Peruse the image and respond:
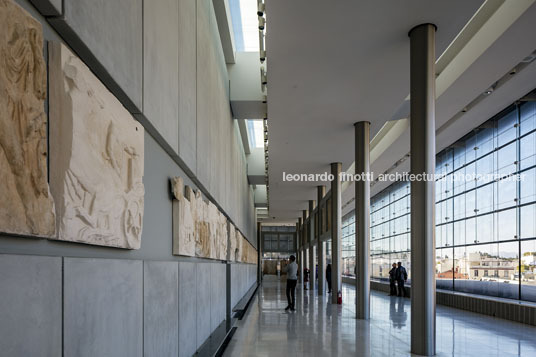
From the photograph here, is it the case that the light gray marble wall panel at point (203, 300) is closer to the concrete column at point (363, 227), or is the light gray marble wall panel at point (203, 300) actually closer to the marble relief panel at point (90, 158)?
the marble relief panel at point (90, 158)

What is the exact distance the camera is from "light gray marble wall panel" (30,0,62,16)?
9.70 ft

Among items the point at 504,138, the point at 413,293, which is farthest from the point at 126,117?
the point at 504,138

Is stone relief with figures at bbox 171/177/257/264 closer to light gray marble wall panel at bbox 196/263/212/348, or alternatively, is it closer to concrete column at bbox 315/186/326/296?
light gray marble wall panel at bbox 196/263/212/348

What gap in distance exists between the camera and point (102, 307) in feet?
12.8

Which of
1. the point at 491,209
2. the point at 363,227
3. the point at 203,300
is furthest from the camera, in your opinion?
the point at 491,209

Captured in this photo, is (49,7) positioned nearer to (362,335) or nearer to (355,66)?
(355,66)

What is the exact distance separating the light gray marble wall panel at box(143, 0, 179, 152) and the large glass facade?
47.7 feet

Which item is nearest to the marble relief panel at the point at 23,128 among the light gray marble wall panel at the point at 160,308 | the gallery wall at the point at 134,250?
the gallery wall at the point at 134,250

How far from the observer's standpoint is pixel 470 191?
22547 mm

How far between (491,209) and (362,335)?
1082cm

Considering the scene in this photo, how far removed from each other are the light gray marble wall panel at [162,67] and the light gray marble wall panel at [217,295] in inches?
215

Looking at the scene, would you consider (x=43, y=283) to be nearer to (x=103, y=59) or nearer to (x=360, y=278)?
(x=103, y=59)

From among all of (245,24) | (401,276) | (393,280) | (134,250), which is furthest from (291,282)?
(134,250)

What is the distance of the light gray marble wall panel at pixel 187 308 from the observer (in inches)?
299
